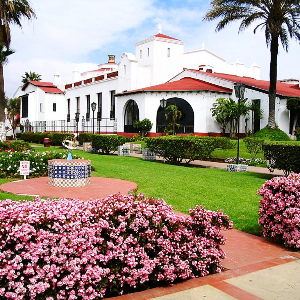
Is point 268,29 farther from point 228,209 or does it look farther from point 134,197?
point 134,197

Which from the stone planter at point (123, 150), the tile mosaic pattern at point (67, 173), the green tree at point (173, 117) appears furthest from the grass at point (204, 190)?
the green tree at point (173, 117)

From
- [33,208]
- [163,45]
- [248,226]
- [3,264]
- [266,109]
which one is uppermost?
[163,45]

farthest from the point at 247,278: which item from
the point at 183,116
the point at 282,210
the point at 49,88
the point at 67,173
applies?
the point at 49,88

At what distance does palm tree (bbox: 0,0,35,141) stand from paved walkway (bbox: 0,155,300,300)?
2154 cm

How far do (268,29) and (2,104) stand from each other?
693 inches

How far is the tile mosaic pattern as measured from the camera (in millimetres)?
9938

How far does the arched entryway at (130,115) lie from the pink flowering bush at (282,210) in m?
29.9

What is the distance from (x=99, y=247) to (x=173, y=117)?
90.5ft

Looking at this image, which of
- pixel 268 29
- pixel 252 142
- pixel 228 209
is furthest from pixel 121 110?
pixel 228 209

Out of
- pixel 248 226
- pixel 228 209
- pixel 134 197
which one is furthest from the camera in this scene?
pixel 228 209

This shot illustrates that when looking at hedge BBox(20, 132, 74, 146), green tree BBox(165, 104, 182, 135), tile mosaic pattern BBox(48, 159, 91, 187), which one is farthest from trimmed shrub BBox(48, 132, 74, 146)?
tile mosaic pattern BBox(48, 159, 91, 187)

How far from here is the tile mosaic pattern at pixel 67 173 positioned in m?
9.94

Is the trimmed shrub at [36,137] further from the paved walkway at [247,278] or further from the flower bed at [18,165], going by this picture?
the paved walkway at [247,278]

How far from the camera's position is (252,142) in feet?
60.4
